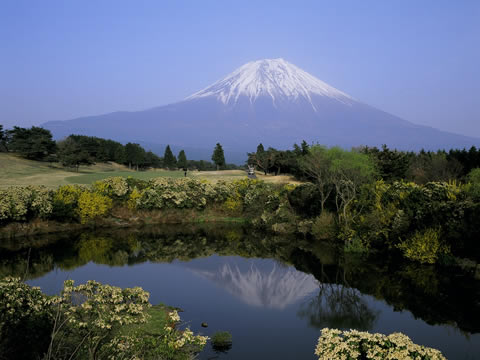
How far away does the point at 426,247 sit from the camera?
771 inches

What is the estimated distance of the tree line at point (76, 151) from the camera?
190 feet

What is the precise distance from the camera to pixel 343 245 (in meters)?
24.1

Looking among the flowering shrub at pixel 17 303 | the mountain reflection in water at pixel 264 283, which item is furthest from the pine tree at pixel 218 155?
the flowering shrub at pixel 17 303

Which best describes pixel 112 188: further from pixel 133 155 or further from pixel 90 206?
pixel 133 155

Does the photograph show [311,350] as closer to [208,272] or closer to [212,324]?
[212,324]

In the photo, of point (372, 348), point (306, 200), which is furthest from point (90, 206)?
point (372, 348)

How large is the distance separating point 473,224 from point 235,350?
12.8 meters

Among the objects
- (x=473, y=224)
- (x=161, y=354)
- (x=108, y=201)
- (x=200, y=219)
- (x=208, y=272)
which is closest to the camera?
(x=161, y=354)

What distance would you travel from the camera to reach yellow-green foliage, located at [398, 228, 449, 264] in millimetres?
19312

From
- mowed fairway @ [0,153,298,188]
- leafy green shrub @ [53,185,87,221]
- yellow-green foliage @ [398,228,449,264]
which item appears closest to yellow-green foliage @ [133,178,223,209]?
leafy green shrub @ [53,185,87,221]

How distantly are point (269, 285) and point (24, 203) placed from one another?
1697 cm

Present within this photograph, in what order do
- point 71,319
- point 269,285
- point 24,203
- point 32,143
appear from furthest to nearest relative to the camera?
point 32,143, point 24,203, point 269,285, point 71,319

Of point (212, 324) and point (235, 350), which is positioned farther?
point (212, 324)

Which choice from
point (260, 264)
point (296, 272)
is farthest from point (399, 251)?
point (260, 264)
